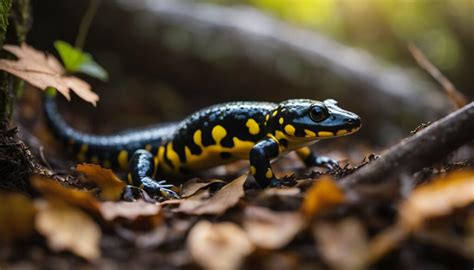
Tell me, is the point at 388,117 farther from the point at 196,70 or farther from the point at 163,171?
the point at 163,171

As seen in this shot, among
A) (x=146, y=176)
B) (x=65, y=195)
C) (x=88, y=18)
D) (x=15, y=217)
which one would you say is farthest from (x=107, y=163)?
(x=15, y=217)

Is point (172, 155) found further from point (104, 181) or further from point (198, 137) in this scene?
point (104, 181)

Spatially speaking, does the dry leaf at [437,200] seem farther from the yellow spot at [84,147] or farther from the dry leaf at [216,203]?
the yellow spot at [84,147]

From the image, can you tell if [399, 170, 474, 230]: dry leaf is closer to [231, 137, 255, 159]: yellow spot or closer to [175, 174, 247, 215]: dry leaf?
[175, 174, 247, 215]: dry leaf

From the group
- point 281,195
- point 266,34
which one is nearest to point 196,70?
point 266,34

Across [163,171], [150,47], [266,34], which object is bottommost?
[163,171]

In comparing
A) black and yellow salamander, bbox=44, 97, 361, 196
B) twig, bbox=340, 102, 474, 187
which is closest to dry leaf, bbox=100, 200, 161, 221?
black and yellow salamander, bbox=44, 97, 361, 196
